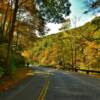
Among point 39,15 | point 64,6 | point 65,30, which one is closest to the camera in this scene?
point 64,6

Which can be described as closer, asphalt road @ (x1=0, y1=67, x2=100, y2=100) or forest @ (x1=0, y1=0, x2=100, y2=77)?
asphalt road @ (x1=0, y1=67, x2=100, y2=100)

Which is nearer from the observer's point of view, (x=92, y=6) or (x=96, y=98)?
(x=96, y=98)

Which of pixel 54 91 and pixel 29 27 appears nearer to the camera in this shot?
pixel 54 91

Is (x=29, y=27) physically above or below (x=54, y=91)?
above

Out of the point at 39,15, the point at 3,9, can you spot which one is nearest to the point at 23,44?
the point at 3,9

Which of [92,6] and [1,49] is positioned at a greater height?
[92,6]

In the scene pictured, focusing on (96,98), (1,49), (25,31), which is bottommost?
(96,98)

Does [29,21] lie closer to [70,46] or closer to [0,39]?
[0,39]

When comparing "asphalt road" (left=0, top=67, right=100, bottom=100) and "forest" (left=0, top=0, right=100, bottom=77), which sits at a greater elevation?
"forest" (left=0, top=0, right=100, bottom=77)

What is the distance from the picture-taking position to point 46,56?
488 feet

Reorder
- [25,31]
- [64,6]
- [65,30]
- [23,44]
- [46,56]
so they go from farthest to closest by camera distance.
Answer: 1. [46,56]
2. [65,30]
3. [23,44]
4. [25,31]
5. [64,6]

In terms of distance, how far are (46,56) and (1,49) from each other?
116360 mm

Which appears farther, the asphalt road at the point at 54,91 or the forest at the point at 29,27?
the forest at the point at 29,27

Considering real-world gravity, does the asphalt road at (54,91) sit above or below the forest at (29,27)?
below
